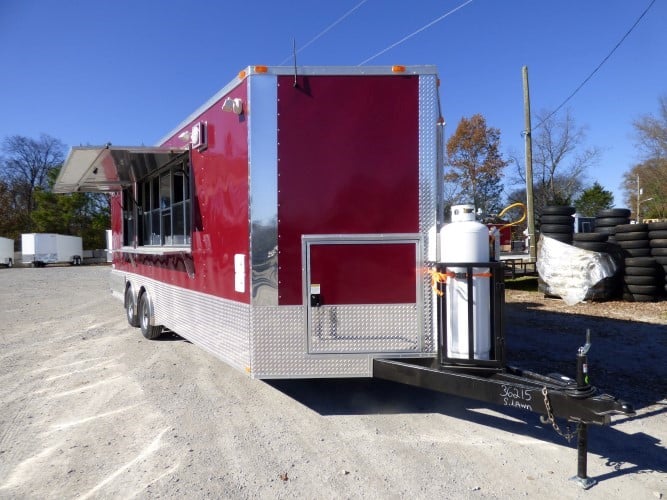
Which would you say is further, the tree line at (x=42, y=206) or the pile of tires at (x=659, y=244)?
the tree line at (x=42, y=206)

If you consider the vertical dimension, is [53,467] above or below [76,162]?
below

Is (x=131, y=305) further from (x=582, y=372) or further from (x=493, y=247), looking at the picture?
(x=582, y=372)

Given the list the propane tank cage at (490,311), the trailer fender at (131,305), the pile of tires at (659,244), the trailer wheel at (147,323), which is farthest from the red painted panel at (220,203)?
the pile of tires at (659,244)

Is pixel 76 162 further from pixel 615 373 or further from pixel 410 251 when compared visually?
pixel 615 373

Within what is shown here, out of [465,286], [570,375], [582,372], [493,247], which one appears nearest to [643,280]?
[570,375]

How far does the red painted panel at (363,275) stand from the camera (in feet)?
12.9

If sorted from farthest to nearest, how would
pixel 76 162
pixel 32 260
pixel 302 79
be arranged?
pixel 32 260 < pixel 76 162 < pixel 302 79

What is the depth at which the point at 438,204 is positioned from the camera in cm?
398

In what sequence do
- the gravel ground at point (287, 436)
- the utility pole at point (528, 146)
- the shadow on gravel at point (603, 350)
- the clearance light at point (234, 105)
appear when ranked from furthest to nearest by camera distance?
the utility pole at point (528, 146) → the shadow on gravel at point (603, 350) → the clearance light at point (234, 105) → the gravel ground at point (287, 436)

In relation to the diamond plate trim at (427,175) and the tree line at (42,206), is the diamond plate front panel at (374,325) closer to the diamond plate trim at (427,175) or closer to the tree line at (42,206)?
the diamond plate trim at (427,175)

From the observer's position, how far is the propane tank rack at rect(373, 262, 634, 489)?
3.03 m

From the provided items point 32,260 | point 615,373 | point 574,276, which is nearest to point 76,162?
point 615,373

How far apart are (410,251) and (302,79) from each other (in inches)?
62.7

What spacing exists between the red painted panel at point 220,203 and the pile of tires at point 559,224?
8.92 meters
